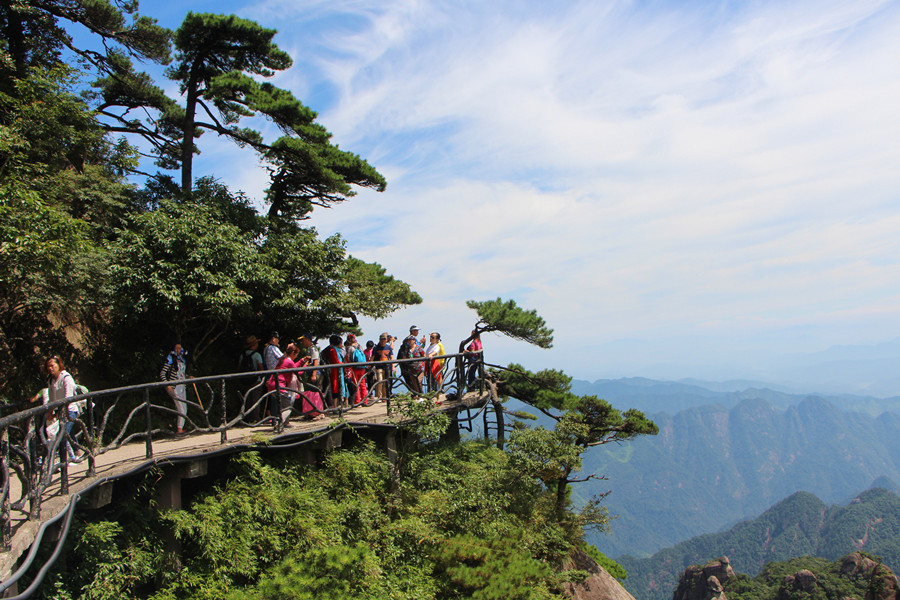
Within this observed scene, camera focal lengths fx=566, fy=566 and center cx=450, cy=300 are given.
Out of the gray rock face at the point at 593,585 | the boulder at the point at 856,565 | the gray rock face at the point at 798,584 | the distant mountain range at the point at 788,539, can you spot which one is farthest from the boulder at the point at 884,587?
the distant mountain range at the point at 788,539

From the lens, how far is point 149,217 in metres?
10.4

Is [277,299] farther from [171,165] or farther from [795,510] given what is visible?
[795,510]

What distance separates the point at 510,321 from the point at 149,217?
28.6 feet

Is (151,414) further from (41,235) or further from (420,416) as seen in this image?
(420,416)

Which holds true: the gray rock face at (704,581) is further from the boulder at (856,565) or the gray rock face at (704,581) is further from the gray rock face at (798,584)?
the boulder at (856,565)

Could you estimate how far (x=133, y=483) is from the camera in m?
6.98

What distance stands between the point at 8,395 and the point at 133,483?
193 inches

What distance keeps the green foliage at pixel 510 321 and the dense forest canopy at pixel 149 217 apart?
7.16ft

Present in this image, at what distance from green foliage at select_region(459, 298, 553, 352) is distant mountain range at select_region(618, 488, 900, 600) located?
5769 inches

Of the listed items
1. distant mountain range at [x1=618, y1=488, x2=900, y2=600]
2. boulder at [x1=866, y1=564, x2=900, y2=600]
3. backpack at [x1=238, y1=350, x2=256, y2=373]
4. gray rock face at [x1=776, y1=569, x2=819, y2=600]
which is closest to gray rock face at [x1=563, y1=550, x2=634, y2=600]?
backpack at [x1=238, y1=350, x2=256, y2=373]

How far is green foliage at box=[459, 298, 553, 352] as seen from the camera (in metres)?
15.0

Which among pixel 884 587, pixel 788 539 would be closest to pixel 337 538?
pixel 884 587

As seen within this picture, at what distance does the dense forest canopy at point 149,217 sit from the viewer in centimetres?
966

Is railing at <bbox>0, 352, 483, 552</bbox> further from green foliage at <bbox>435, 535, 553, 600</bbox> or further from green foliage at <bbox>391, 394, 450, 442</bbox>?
green foliage at <bbox>435, 535, 553, 600</bbox>
